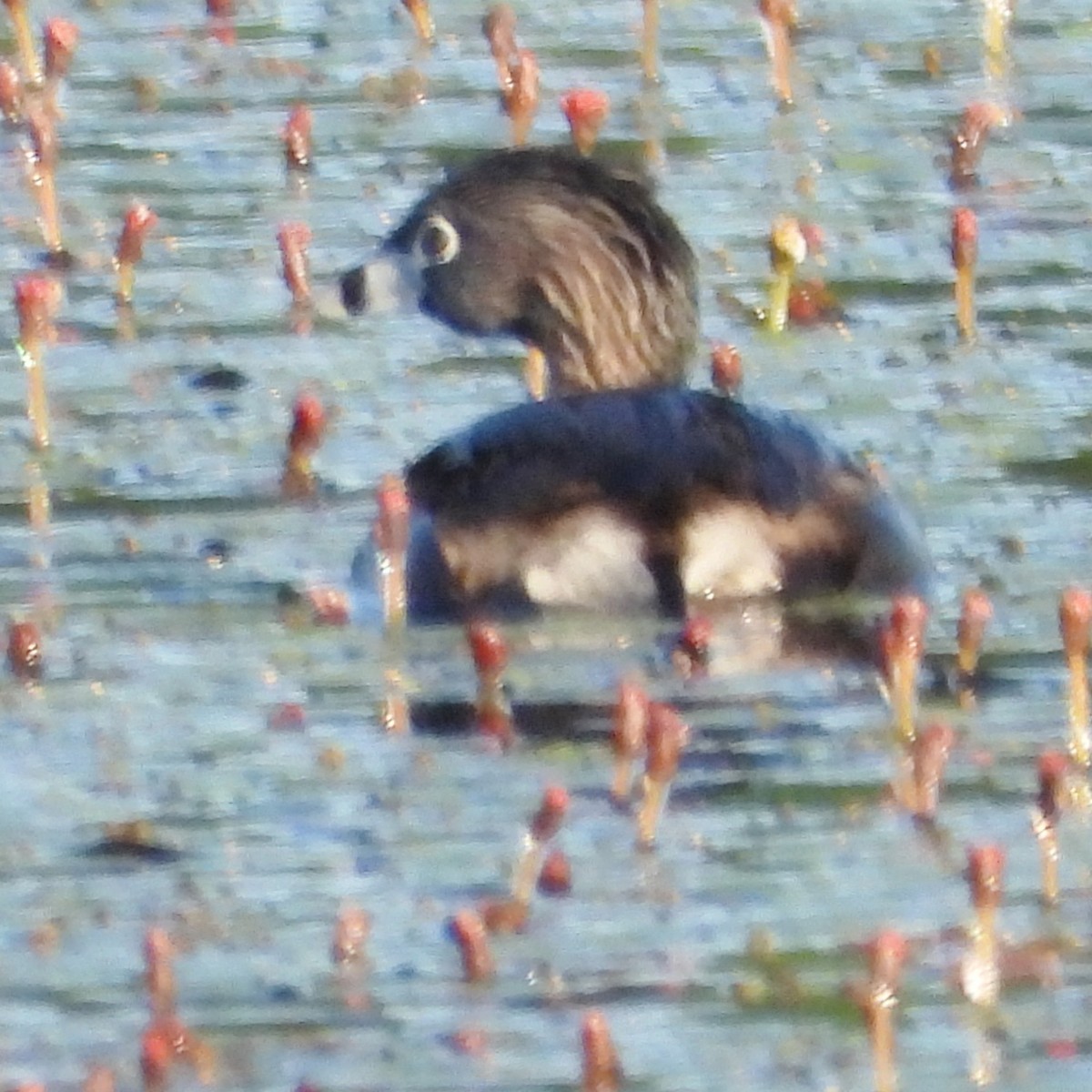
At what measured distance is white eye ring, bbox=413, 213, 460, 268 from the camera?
9836 mm

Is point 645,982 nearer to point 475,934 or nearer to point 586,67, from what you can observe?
point 475,934

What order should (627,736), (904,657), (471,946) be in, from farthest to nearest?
(904,657) < (627,736) < (471,946)

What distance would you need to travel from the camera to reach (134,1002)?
5953 mm

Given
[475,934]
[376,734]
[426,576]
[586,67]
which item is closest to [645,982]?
[475,934]

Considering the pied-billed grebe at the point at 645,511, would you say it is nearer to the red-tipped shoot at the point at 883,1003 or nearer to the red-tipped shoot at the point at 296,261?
the red-tipped shoot at the point at 883,1003

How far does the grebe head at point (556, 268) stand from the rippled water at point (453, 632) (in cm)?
21

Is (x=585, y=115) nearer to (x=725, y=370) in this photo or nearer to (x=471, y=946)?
(x=725, y=370)

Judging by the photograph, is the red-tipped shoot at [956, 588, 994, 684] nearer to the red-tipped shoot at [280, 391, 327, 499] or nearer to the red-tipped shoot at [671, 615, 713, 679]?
the red-tipped shoot at [671, 615, 713, 679]

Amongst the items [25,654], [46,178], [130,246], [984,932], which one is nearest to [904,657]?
[984,932]

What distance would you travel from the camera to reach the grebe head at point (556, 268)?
30.9 ft

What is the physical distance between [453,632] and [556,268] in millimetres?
1949

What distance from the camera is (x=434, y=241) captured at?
9.90m

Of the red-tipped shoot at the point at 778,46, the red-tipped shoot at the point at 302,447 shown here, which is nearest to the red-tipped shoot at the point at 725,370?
the red-tipped shoot at the point at 302,447

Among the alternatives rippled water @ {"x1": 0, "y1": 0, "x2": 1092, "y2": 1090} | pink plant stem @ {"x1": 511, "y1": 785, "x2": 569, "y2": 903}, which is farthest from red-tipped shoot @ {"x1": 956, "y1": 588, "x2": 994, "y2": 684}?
pink plant stem @ {"x1": 511, "y1": 785, "x2": 569, "y2": 903}
